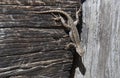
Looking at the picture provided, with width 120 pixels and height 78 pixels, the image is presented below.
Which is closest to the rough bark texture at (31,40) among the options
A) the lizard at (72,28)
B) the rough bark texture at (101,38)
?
the lizard at (72,28)

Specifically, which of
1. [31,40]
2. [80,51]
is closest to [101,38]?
[80,51]

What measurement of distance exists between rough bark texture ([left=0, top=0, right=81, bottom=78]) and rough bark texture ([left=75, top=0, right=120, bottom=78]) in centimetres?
18

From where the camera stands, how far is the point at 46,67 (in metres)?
2.08

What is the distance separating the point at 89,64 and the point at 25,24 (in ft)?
2.08

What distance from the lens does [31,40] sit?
1.95 metres

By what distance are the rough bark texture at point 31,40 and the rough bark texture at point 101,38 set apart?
176 millimetres

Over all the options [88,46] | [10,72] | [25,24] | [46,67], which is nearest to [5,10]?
[25,24]

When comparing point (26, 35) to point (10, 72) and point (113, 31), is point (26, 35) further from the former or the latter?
point (113, 31)

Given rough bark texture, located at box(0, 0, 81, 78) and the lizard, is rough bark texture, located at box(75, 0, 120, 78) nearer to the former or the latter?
the lizard

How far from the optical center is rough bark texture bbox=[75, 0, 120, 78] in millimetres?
2227

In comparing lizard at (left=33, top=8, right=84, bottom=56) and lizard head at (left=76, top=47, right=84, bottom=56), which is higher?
lizard at (left=33, top=8, right=84, bottom=56)

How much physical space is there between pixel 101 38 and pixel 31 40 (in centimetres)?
53

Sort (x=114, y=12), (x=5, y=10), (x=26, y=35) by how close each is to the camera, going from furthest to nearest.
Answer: (x=114, y=12), (x=26, y=35), (x=5, y=10)

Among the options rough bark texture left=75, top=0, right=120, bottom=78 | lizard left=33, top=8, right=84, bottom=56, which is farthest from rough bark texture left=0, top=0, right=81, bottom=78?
rough bark texture left=75, top=0, right=120, bottom=78
